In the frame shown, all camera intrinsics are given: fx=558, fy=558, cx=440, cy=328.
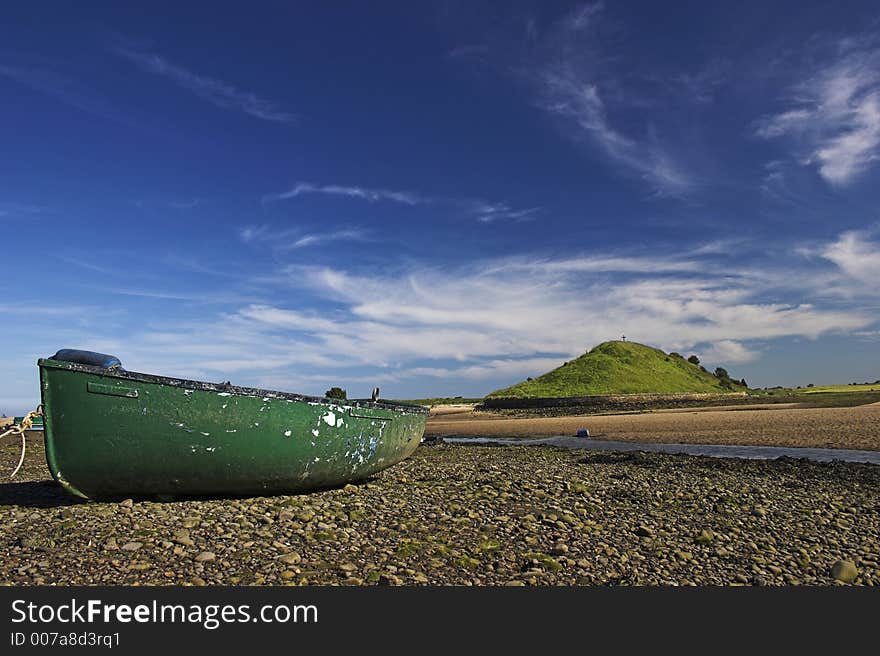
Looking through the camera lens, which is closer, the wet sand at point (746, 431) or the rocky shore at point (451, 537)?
the rocky shore at point (451, 537)

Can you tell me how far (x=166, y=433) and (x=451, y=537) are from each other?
498 centimetres

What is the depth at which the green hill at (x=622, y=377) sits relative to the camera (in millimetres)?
96875

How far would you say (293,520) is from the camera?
8703mm

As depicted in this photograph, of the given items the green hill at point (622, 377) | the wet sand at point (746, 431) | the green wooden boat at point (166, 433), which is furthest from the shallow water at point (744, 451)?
the green hill at point (622, 377)

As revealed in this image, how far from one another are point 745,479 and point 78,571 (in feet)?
51.2

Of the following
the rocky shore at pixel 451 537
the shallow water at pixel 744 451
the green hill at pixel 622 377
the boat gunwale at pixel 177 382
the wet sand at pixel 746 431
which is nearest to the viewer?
the rocky shore at pixel 451 537

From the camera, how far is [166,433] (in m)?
9.24

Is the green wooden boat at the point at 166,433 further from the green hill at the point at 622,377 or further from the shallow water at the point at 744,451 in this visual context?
the green hill at the point at 622,377

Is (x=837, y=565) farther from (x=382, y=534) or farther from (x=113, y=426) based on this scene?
(x=113, y=426)

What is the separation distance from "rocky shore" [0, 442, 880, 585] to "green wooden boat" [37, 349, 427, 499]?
0.37 metres

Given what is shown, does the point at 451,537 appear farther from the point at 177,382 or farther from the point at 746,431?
the point at 746,431

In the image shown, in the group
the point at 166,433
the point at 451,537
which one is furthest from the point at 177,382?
the point at 451,537

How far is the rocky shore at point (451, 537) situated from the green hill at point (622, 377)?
7991 cm

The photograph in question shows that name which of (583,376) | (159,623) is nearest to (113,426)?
(159,623)
